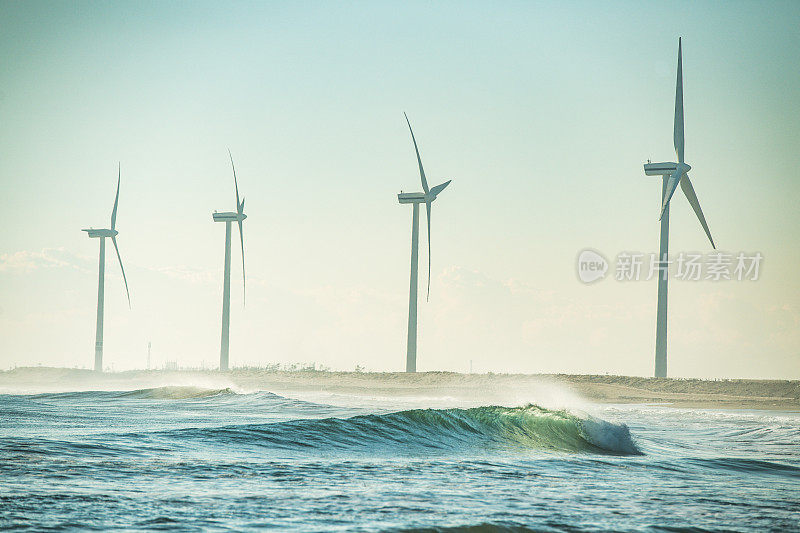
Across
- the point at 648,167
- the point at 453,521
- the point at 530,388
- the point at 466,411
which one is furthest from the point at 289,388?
the point at 453,521

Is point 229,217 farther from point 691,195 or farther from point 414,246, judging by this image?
point 691,195

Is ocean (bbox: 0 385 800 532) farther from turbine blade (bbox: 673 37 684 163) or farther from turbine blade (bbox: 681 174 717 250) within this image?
turbine blade (bbox: 673 37 684 163)

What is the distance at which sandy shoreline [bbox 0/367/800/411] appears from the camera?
148ft

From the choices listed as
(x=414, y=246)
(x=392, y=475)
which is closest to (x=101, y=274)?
(x=414, y=246)

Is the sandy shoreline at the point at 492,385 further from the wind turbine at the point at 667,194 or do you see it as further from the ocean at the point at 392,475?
the ocean at the point at 392,475

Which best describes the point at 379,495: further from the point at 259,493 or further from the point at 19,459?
the point at 19,459

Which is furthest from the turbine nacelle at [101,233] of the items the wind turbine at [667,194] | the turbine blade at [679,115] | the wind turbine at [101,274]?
the turbine blade at [679,115]

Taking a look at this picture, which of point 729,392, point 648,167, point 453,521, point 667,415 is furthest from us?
point 648,167

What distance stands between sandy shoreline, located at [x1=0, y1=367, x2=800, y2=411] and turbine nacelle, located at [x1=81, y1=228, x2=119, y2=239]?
41.9ft

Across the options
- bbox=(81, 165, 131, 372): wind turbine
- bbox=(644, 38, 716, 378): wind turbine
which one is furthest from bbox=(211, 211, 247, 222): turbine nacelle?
bbox=(644, 38, 716, 378): wind turbine

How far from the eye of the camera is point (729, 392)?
47.3m

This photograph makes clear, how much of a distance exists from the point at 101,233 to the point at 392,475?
233 feet

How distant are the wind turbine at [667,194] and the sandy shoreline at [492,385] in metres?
2.29

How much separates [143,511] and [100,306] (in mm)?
71210
